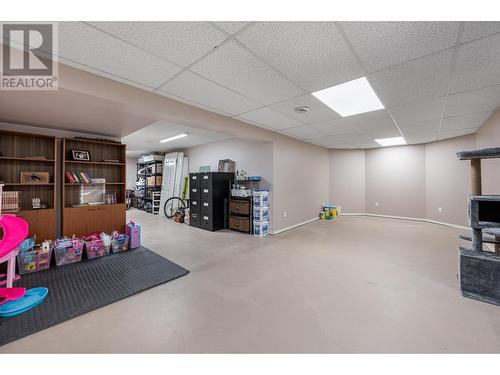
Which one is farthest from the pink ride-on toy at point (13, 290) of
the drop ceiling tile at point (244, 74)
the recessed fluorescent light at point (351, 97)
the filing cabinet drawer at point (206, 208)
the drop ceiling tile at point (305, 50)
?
the recessed fluorescent light at point (351, 97)

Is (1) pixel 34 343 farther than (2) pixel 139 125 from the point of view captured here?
No

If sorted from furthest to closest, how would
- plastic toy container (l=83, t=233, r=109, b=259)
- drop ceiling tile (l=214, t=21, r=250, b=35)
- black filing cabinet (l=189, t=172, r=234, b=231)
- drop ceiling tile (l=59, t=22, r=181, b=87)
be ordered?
black filing cabinet (l=189, t=172, r=234, b=231) → plastic toy container (l=83, t=233, r=109, b=259) → drop ceiling tile (l=59, t=22, r=181, b=87) → drop ceiling tile (l=214, t=21, r=250, b=35)

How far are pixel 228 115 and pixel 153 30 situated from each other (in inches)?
81.1

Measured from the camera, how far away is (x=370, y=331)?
1676 millimetres

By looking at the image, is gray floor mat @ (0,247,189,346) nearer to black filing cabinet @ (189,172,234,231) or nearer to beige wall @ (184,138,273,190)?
black filing cabinet @ (189,172,234,231)

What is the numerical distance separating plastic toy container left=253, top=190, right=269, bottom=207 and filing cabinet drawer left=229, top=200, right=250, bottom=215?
0.26m

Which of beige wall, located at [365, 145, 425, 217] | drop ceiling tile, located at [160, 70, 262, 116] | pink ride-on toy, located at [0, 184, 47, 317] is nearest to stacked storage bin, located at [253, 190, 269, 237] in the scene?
drop ceiling tile, located at [160, 70, 262, 116]

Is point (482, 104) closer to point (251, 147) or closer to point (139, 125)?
point (251, 147)

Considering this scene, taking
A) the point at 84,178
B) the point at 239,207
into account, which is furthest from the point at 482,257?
the point at 84,178

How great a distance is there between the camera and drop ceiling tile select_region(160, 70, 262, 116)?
7.61ft

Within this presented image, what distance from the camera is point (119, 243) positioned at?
3.64 meters

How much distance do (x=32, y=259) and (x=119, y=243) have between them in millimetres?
1063

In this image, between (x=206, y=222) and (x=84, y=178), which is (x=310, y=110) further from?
(x=84, y=178)
